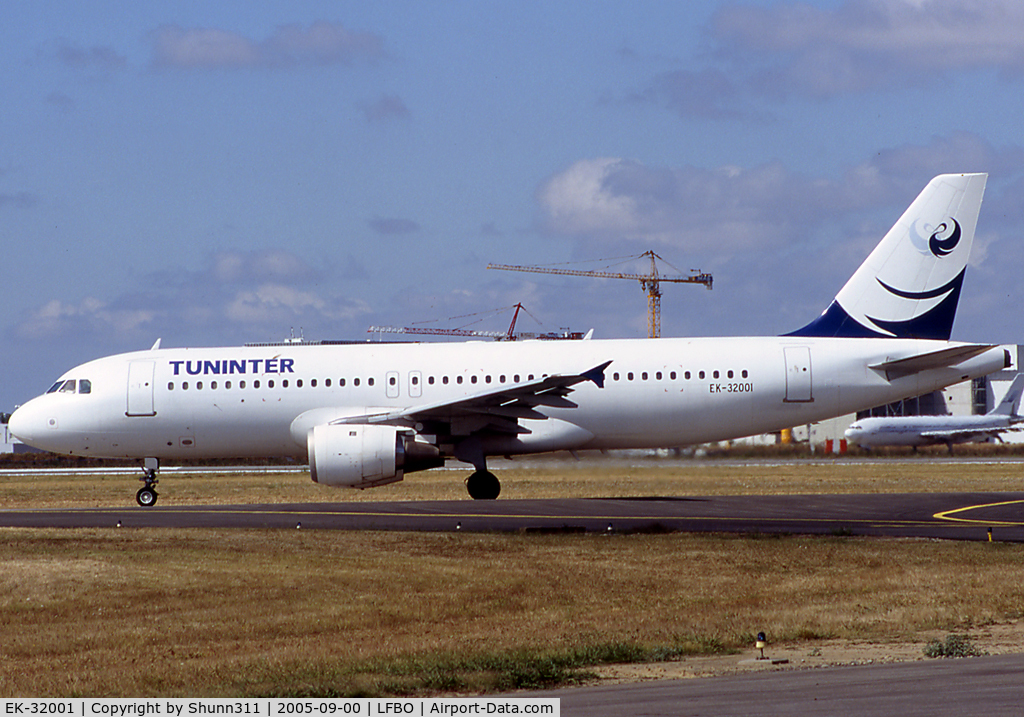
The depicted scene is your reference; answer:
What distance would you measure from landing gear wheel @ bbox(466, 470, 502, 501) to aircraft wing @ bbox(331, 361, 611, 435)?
150 centimetres

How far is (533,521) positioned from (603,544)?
363cm

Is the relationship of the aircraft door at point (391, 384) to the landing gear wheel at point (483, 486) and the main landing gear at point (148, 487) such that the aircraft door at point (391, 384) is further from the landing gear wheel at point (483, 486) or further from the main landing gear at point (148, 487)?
the main landing gear at point (148, 487)

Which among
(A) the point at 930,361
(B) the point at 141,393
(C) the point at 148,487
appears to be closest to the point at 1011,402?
(A) the point at 930,361

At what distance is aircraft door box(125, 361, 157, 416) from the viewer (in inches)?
1149

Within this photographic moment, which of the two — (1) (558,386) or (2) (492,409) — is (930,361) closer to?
(1) (558,386)

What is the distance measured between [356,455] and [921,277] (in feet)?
50.2

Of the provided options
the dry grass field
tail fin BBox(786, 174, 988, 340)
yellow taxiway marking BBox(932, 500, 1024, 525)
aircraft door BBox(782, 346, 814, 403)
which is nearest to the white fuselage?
aircraft door BBox(782, 346, 814, 403)

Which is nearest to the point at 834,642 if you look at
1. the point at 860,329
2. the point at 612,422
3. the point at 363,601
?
the point at 363,601

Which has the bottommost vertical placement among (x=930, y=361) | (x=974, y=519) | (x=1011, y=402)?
(x=974, y=519)

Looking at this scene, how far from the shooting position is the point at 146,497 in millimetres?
29391

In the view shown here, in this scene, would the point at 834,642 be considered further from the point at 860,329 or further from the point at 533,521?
the point at 860,329

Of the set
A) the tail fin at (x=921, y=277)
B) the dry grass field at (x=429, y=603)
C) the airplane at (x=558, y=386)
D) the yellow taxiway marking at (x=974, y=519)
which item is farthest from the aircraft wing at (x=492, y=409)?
the yellow taxiway marking at (x=974, y=519)

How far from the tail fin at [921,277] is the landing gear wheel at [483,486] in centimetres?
881

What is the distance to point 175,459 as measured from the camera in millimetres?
30578
